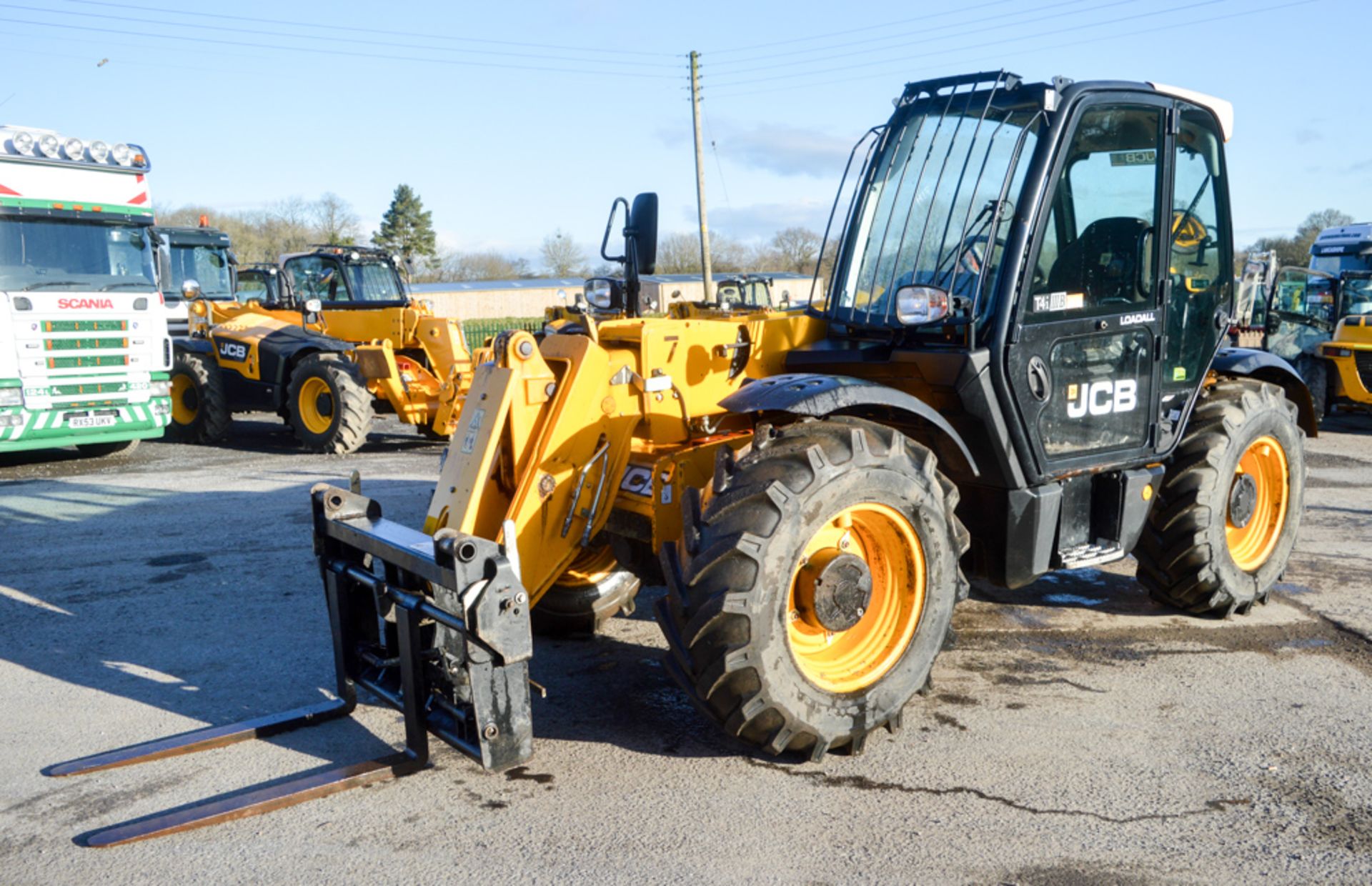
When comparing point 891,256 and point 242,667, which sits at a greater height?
point 891,256

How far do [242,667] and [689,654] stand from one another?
101 inches

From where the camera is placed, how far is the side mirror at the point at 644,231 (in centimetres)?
470

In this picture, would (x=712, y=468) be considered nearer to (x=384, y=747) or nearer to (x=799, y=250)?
(x=384, y=747)

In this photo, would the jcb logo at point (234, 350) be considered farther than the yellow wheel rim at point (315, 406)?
Yes

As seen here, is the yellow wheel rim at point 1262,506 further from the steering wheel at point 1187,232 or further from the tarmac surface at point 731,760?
the steering wheel at point 1187,232

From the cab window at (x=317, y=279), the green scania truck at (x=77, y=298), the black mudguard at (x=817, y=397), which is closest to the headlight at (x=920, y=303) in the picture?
the black mudguard at (x=817, y=397)

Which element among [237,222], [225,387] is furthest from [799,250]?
[225,387]

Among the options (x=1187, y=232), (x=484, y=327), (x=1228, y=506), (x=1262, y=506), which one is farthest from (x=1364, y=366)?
(x=484, y=327)

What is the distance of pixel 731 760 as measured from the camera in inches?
159

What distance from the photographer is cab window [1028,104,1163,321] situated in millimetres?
4742

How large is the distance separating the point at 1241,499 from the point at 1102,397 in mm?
1304

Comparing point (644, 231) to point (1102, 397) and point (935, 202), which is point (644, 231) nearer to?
point (935, 202)

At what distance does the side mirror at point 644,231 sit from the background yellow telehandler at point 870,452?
2 centimetres

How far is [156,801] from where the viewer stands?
376cm
